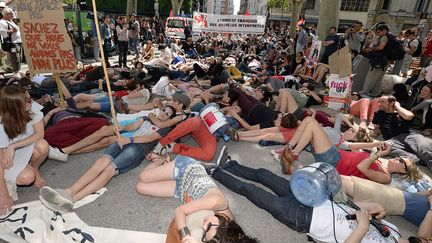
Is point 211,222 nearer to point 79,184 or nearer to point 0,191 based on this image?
point 79,184

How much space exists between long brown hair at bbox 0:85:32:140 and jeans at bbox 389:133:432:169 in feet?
16.0

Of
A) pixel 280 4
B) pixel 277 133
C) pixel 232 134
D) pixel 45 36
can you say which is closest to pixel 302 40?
pixel 277 133

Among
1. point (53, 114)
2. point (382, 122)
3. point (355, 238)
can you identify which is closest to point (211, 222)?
Result: point (355, 238)

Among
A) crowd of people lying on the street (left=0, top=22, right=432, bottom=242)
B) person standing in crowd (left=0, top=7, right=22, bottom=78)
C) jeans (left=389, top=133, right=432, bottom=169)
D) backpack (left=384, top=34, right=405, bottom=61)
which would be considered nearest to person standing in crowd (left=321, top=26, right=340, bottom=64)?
backpack (left=384, top=34, right=405, bottom=61)

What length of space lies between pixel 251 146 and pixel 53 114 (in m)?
3.08

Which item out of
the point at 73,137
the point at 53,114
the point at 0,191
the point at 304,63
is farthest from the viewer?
the point at 304,63

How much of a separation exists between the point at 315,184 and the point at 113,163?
2.20m

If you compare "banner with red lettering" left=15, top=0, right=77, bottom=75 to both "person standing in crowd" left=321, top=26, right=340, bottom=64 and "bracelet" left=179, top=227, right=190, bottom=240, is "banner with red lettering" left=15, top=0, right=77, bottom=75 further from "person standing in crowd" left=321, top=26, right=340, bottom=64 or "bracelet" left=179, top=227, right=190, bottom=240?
"person standing in crowd" left=321, top=26, right=340, bottom=64

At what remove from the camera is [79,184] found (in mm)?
2912

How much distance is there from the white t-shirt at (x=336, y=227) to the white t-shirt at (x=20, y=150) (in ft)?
9.80

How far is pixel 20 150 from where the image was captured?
2.99 meters

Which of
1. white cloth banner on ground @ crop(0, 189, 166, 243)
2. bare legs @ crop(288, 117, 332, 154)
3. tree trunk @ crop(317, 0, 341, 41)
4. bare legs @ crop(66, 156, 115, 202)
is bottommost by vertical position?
white cloth banner on ground @ crop(0, 189, 166, 243)

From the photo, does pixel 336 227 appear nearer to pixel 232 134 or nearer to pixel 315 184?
pixel 315 184

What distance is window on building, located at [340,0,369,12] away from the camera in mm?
34062
